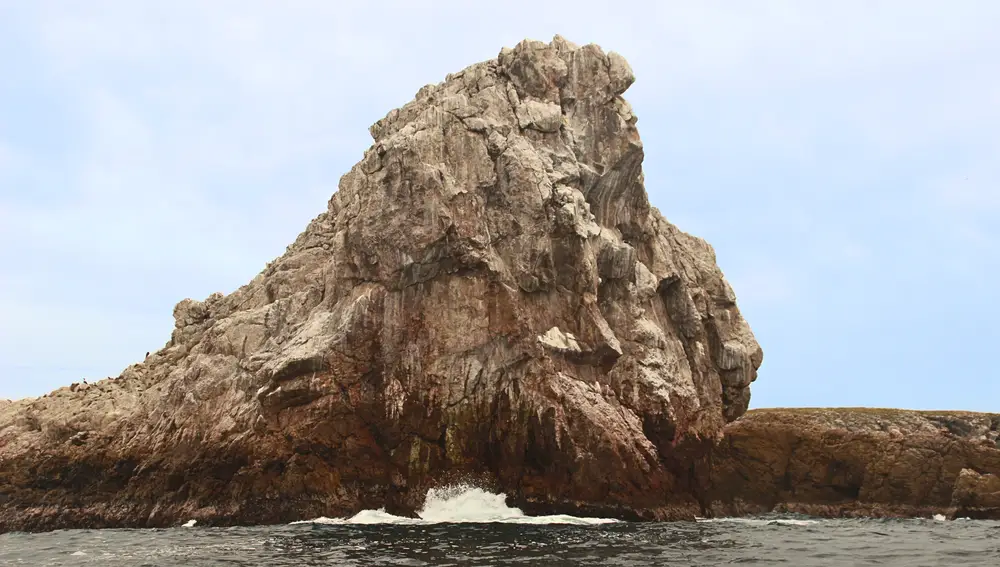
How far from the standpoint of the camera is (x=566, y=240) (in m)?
39.1

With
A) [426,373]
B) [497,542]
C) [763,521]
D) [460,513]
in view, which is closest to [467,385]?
[426,373]

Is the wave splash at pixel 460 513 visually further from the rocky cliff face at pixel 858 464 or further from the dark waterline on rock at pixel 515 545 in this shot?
the rocky cliff face at pixel 858 464

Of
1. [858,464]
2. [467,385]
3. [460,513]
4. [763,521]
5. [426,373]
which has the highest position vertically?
[426,373]

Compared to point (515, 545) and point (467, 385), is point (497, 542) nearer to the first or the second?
point (515, 545)

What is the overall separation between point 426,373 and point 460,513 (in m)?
5.69

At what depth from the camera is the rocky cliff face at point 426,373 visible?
36531 millimetres

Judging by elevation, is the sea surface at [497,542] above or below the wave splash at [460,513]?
below

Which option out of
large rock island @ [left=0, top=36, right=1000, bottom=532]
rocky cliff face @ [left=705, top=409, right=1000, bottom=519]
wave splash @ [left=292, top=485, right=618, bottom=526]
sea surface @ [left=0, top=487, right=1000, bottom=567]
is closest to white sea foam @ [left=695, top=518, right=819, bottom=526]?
sea surface @ [left=0, top=487, right=1000, bottom=567]

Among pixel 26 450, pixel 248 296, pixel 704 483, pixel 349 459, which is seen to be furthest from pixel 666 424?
pixel 26 450

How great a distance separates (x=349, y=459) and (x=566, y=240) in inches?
503

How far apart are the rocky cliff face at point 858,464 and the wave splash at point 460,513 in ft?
37.8

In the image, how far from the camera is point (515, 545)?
26.9m

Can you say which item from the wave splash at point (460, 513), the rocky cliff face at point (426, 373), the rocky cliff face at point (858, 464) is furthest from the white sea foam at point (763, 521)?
the wave splash at point (460, 513)

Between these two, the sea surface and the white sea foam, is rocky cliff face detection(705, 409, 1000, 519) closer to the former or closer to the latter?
the white sea foam
